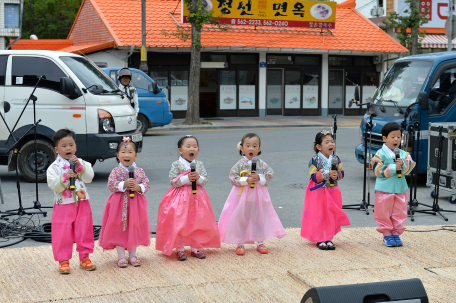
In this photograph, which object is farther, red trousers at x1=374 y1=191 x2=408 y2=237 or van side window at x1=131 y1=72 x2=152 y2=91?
van side window at x1=131 y1=72 x2=152 y2=91

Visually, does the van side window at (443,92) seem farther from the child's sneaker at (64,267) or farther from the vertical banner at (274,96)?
the vertical banner at (274,96)

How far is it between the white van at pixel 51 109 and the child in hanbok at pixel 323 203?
4387 millimetres

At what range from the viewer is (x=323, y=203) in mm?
5570

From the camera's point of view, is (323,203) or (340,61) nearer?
(323,203)

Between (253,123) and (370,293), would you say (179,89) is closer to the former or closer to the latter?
(253,123)

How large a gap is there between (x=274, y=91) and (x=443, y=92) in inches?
631

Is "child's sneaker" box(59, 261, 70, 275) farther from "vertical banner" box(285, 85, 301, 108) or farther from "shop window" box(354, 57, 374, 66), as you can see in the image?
"shop window" box(354, 57, 374, 66)

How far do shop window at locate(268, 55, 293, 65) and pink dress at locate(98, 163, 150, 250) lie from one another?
2025 cm

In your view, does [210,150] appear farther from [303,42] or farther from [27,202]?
[303,42]

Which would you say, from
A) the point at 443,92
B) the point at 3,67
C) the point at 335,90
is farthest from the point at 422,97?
the point at 335,90

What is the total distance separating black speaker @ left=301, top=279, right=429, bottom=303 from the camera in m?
2.73

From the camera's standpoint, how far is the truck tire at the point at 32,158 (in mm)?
9172

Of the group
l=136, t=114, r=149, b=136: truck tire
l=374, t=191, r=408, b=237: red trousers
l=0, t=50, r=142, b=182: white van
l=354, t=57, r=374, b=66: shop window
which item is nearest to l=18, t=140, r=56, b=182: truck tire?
l=0, t=50, r=142, b=182: white van

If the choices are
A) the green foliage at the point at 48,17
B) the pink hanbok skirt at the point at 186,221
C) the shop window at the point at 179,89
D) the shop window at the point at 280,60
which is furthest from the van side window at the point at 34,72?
the green foliage at the point at 48,17
